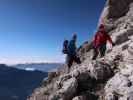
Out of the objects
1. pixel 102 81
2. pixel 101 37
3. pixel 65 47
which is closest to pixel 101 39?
pixel 101 37

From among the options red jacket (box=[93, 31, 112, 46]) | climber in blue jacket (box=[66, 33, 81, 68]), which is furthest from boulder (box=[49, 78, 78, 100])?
climber in blue jacket (box=[66, 33, 81, 68])

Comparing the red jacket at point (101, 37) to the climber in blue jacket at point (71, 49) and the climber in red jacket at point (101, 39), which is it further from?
the climber in blue jacket at point (71, 49)

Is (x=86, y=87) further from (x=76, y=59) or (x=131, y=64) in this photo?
(x=76, y=59)

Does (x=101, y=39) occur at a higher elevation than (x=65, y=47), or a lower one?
higher

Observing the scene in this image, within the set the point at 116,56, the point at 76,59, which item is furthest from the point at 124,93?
the point at 76,59

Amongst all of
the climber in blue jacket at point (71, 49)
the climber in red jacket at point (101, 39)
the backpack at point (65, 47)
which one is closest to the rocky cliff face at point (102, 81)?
the climber in red jacket at point (101, 39)

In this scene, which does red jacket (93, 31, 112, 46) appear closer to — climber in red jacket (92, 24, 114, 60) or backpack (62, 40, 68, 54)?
climber in red jacket (92, 24, 114, 60)

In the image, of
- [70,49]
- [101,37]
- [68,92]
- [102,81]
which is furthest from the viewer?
[70,49]

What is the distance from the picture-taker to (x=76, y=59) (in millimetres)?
27625

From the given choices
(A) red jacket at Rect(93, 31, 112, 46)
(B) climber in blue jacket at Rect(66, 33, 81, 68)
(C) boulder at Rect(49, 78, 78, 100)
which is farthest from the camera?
(B) climber in blue jacket at Rect(66, 33, 81, 68)

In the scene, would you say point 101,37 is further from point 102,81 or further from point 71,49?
point 102,81

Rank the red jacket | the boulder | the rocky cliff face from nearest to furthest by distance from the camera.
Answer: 1. the rocky cliff face
2. the boulder
3. the red jacket

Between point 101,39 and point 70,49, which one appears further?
point 70,49

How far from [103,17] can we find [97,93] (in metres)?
32.0
